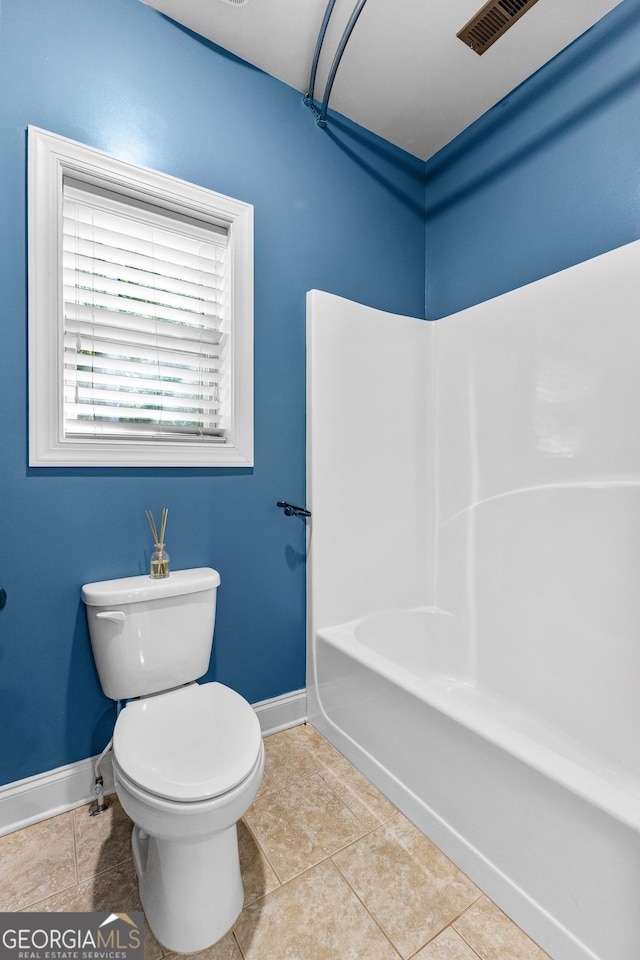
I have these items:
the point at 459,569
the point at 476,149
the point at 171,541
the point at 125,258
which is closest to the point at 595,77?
the point at 476,149

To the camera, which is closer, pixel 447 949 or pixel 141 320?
pixel 447 949

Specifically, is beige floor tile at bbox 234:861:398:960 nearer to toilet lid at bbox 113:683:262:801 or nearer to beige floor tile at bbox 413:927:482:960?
beige floor tile at bbox 413:927:482:960

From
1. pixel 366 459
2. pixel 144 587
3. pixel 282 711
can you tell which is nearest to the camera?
pixel 144 587

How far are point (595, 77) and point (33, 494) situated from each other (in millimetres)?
2497

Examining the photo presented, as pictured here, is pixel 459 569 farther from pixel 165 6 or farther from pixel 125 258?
pixel 165 6

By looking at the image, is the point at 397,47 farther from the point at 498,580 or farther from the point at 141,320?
the point at 498,580

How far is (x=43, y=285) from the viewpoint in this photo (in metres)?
1.42

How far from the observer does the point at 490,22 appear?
1651 mm

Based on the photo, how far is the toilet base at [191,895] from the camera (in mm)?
1100

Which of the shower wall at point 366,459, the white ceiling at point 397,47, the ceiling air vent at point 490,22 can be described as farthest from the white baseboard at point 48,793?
the ceiling air vent at point 490,22

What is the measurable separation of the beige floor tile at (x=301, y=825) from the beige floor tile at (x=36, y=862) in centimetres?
53

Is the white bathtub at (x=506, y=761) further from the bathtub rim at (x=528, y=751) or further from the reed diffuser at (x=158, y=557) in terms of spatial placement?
the reed diffuser at (x=158, y=557)

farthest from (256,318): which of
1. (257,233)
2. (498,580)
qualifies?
(498,580)

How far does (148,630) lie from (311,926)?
0.89 metres
